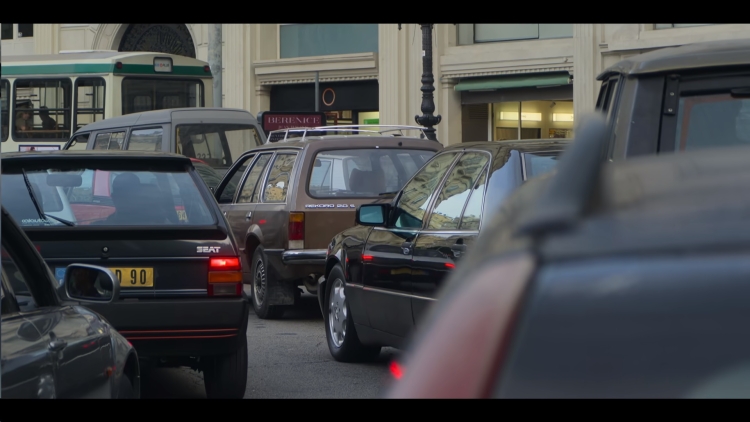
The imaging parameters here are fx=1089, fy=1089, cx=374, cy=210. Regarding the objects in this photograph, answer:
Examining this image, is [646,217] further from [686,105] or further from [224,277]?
[224,277]

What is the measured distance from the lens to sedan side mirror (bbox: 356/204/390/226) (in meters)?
7.41

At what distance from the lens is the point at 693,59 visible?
4633mm

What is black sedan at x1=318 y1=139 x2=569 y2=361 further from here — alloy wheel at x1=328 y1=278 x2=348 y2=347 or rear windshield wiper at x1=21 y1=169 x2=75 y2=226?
rear windshield wiper at x1=21 y1=169 x2=75 y2=226

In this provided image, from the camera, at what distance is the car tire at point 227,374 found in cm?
642

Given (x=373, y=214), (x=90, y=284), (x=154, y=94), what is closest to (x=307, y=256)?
(x=373, y=214)

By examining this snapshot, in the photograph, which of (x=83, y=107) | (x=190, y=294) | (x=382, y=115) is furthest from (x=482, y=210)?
(x=382, y=115)

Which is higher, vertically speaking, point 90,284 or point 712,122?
point 712,122

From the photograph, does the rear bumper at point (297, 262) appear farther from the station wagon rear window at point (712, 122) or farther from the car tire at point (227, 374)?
the station wagon rear window at point (712, 122)

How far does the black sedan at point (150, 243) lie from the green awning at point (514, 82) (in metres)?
16.5

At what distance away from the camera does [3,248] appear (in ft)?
13.0

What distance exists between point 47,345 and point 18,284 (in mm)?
551

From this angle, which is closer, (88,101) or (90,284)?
(90,284)

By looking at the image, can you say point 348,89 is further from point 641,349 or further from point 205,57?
point 641,349
